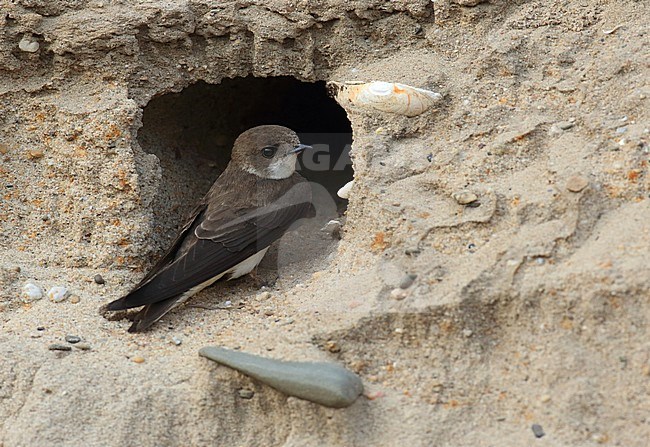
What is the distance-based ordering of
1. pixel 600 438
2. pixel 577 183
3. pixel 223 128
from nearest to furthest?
pixel 600 438, pixel 577 183, pixel 223 128

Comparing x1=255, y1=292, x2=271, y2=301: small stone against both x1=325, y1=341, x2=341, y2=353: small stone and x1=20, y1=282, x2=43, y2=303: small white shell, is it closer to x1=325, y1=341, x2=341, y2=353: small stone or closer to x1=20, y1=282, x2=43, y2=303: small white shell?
x1=325, y1=341, x2=341, y2=353: small stone

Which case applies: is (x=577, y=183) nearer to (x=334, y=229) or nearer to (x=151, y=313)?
(x=334, y=229)

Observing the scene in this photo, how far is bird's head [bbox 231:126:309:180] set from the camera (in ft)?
14.1

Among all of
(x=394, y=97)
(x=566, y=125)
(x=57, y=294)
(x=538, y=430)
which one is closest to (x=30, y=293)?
(x=57, y=294)

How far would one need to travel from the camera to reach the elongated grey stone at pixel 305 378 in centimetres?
261

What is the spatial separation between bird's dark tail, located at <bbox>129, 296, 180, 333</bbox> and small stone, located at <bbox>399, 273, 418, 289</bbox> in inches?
39.2

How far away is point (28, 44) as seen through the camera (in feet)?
12.6

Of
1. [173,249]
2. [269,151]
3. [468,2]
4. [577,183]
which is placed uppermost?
[468,2]

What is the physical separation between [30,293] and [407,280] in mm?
1505

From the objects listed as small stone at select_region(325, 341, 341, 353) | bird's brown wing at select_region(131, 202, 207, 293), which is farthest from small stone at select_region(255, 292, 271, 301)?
small stone at select_region(325, 341, 341, 353)

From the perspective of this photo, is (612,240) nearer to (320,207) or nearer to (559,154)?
(559,154)

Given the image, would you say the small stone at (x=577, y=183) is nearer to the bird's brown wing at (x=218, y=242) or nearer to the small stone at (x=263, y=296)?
the small stone at (x=263, y=296)

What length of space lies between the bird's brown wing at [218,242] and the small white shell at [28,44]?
39.7 inches

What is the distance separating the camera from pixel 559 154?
3.12 m
